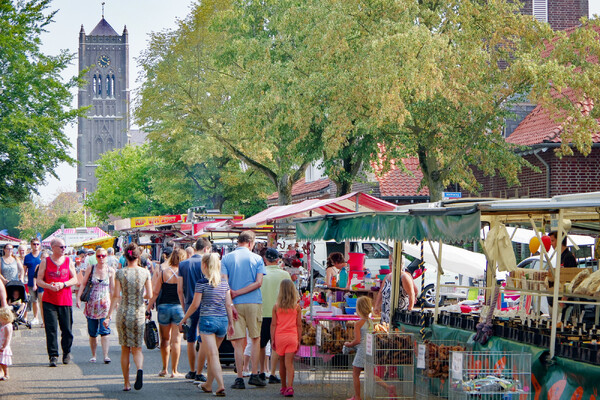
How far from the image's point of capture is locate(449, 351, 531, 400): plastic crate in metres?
7.48

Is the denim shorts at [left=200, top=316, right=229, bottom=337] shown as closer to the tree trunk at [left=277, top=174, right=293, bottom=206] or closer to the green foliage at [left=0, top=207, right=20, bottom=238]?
the tree trunk at [left=277, top=174, right=293, bottom=206]

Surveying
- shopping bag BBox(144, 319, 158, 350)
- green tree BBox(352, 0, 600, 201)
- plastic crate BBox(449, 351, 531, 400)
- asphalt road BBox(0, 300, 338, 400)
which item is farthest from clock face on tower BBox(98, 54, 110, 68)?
plastic crate BBox(449, 351, 531, 400)

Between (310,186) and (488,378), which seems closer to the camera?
(488,378)

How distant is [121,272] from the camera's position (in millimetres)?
11500

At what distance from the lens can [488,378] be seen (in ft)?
25.0

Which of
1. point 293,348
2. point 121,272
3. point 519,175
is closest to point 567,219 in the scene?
point 293,348

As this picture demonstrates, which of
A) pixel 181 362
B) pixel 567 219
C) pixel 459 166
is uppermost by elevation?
pixel 459 166

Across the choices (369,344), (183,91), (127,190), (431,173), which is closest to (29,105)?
(183,91)

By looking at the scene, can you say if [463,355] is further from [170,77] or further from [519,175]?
[170,77]

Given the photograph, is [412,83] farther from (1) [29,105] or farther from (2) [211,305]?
(1) [29,105]

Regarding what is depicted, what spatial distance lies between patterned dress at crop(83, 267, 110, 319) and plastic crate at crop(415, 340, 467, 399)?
614 centimetres

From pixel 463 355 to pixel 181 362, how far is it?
26.3ft

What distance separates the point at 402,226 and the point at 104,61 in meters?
159

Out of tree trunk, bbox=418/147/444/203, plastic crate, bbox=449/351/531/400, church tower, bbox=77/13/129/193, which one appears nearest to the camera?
plastic crate, bbox=449/351/531/400
